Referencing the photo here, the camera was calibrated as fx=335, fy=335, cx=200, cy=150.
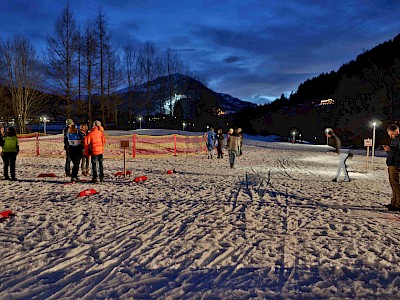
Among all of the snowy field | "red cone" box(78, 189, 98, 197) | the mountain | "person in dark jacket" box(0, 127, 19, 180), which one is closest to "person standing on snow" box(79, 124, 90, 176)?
the snowy field

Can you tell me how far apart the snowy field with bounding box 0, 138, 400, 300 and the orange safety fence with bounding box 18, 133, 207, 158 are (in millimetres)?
12405

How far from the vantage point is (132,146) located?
934 inches

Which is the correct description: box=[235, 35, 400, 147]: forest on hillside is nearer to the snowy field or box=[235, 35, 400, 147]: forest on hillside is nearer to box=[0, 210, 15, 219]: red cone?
the snowy field

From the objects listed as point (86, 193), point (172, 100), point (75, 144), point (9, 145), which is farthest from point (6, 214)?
point (172, 100)

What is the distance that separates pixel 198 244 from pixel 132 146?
19140mm

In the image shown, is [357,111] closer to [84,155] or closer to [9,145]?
[84,155]

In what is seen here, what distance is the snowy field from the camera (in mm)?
3854

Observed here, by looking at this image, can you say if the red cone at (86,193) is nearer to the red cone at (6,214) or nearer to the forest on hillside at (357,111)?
the red cone at (6,214)

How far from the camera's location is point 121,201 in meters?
8.27

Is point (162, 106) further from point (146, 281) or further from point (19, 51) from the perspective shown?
point (146, 281)

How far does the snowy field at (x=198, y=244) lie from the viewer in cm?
385

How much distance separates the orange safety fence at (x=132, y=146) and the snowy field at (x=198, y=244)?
40.7ft

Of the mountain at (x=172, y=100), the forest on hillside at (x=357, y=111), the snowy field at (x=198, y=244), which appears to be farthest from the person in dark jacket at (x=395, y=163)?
the mountain at (x=172, y=100)

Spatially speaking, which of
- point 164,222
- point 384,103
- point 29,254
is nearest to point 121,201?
point 164,222
